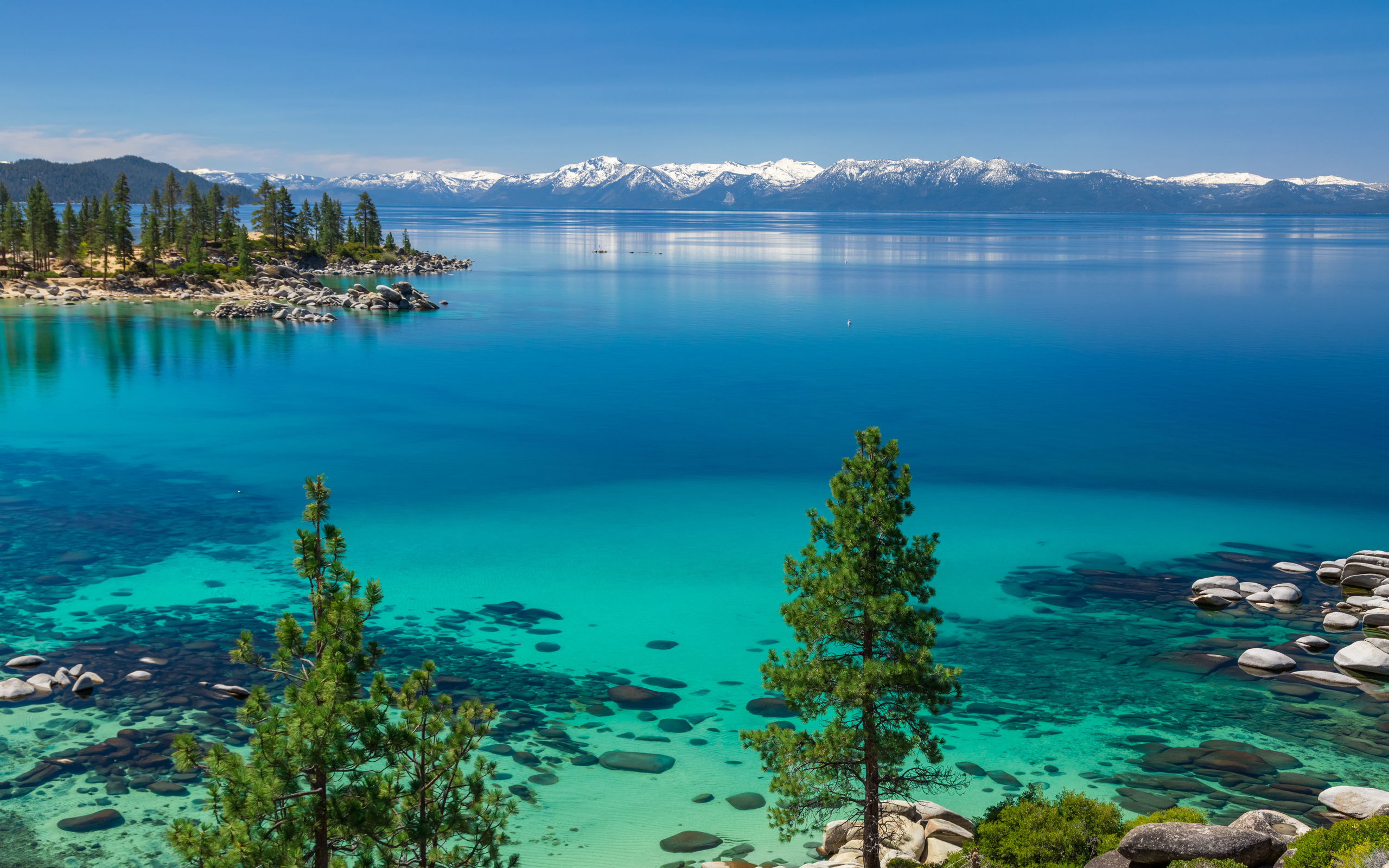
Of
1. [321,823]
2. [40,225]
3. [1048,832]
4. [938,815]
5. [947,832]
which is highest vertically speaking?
[40,225]

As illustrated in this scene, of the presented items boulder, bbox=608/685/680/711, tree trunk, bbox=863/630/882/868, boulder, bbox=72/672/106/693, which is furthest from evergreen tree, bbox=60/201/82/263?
tree trunk, bbox=863/630/882/868

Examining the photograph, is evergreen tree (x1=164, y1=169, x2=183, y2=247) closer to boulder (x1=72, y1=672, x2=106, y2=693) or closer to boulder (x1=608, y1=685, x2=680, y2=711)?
boulder (x1=72, y1=672, x2=106, y2=693)

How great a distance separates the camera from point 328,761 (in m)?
13.0

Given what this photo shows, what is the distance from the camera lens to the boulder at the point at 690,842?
73.0 feet

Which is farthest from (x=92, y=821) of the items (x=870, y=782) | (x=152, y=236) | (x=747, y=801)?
(x=152, y=236)

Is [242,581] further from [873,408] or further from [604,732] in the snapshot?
[873,408]

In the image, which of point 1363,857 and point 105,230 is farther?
point 105,230

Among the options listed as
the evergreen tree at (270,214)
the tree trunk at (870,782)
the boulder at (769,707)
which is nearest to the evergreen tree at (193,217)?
the evergreen tree at (270,214)

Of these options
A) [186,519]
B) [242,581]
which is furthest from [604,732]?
[186,519]

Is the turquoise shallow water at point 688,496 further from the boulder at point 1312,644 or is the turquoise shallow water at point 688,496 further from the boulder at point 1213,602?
the boulder at point 1213,602

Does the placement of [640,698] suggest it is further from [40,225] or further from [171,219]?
[171,219]

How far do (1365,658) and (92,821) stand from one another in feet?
120

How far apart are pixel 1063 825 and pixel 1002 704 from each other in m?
11.1

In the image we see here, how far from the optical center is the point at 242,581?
39312 mm
